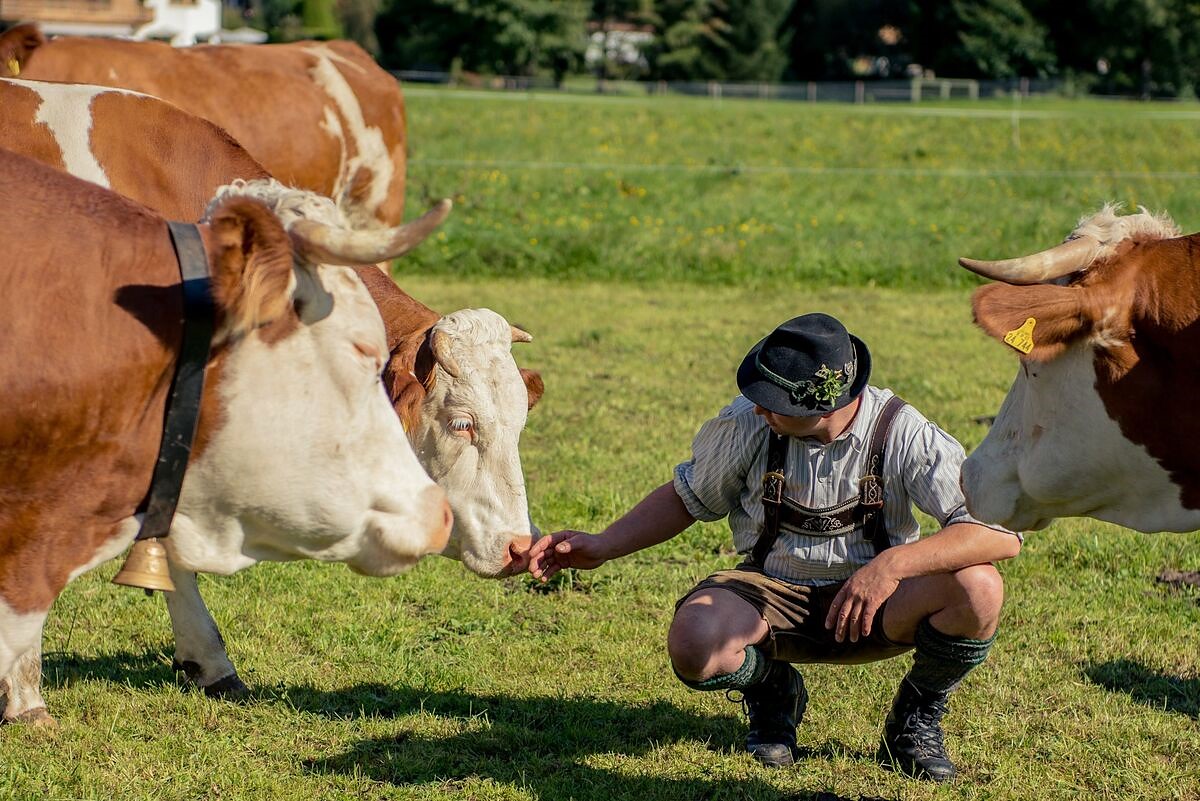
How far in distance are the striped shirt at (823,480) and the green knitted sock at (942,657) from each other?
0.98ft

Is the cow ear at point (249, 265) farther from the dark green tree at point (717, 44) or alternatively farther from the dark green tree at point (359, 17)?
the dark green tree at point (359, 17)

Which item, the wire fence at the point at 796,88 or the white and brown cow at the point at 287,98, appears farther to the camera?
the wire fence at the point at 796,88

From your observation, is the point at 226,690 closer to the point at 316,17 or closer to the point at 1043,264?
the point at 1043,264

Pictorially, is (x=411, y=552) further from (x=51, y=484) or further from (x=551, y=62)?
(x=551, y=62)

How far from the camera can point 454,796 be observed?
12.8 feet

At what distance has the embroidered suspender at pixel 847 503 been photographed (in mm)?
3959

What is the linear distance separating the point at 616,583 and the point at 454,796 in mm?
1813

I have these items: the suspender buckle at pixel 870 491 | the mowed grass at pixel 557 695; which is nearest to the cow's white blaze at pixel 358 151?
the mowed grass at pixel 557 695

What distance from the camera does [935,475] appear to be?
3.87 meters

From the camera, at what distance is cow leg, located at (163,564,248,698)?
4625mm

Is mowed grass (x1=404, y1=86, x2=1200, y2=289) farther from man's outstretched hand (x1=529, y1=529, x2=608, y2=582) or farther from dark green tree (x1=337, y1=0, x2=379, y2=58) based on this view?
dark green tree (x1=337, y1=0, x2=379, y2=58)

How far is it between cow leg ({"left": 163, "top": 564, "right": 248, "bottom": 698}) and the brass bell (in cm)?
154

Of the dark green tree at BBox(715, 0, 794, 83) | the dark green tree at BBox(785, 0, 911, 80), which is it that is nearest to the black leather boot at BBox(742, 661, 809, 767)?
the dark green tree at BBox(715, 0, 794, 83)

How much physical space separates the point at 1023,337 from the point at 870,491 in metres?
1.01
